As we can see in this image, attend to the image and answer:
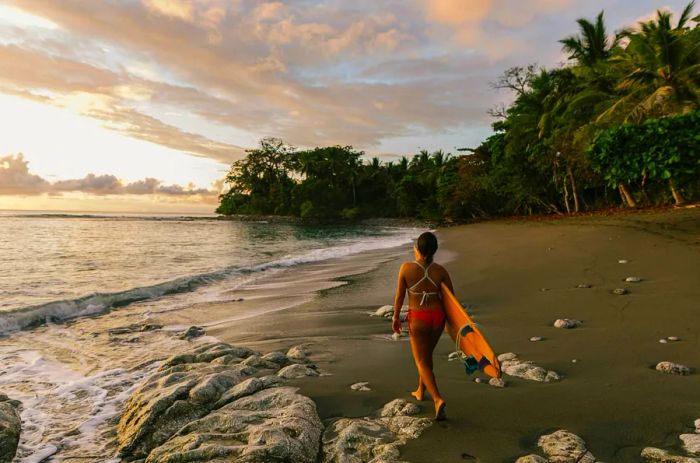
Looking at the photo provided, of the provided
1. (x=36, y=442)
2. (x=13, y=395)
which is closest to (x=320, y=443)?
(x=36, y=442)

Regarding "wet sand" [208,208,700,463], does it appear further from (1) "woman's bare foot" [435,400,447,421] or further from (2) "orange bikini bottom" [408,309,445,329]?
(2) "orange bikini bottom" [408,309,445,329]

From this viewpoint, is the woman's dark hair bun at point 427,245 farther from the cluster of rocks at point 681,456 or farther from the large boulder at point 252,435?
the cluster of rocks at point 681,456

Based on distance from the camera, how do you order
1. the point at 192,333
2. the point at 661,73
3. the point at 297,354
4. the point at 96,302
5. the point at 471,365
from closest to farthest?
1. the point at 471,365
2. the point at 297,354
3. the point at 192,333
4. the point at 96,302
5. the point at 661,73

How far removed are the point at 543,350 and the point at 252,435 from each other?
400cm

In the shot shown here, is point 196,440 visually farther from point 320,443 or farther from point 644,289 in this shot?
point 644,289

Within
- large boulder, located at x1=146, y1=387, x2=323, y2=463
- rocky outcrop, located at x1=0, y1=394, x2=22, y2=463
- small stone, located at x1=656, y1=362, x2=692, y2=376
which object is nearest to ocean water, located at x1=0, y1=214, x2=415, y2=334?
rocky outcrop, located at x1=0, y1=394, x2=22, y2=463

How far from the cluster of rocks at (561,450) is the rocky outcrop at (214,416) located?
182 cm

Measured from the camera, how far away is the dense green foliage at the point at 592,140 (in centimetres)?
1922

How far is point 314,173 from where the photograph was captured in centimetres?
8675

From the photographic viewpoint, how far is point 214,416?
3.95 m

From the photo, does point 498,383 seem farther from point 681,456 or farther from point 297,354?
point 297,354

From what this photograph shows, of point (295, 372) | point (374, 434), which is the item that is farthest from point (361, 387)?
point (374, 434)

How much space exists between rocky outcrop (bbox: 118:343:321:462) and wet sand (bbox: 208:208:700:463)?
20.7 inches

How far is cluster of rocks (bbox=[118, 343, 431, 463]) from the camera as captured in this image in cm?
336
